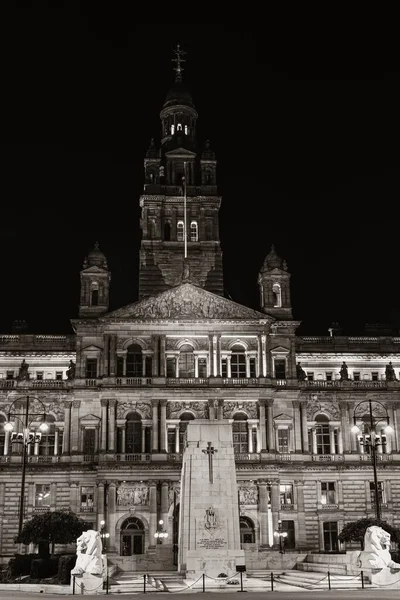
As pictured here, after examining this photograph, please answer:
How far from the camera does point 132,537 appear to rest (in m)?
61.0

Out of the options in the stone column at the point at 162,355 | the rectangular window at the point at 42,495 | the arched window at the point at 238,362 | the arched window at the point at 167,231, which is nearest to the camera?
the rectangular window at the point at 42,495

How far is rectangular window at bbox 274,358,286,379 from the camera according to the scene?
67188 millimetres

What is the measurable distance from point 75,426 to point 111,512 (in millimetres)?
7592

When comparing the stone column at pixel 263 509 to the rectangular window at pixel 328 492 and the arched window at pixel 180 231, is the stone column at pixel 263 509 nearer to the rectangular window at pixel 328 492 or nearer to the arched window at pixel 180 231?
the rectangular window at pixel 328 492

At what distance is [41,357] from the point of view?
71.2m

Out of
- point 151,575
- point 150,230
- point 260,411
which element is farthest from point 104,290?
point 151,575

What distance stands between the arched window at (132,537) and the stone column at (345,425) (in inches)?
699

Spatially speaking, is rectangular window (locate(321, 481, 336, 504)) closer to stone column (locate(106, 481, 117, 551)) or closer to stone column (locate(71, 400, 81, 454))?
stone column (locate(106, 481, 117, 551))

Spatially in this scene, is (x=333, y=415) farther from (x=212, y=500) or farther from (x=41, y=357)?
(x=212, y=500)

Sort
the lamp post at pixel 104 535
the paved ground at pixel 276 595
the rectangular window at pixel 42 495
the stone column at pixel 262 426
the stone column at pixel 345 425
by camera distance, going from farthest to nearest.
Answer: the stone column at pixel 345 425 < the stone column at pixel 262 426 < the rectangular window at pixel 42 495 < the lamp post at pixel 104 535 < the paved ground at pixel 276 595

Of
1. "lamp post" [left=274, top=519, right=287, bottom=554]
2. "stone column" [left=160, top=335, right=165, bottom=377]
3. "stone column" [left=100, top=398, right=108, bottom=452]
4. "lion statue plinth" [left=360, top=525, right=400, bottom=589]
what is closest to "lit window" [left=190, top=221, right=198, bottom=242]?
"stone column" [left=160, top=335, right=165, bottom=377]

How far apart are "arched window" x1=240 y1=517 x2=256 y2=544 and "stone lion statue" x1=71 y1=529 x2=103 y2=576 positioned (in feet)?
92.9

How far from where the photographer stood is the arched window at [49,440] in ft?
215

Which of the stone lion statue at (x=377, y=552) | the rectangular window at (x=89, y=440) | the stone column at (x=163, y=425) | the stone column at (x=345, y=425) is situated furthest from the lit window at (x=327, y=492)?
the stone lion statue at (x=377, y=552)
